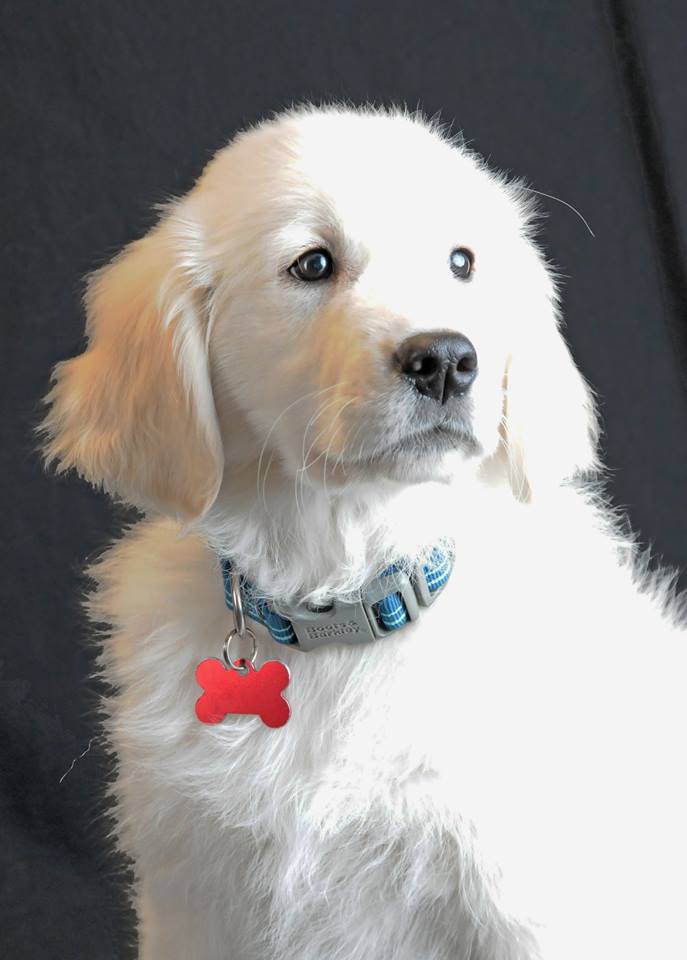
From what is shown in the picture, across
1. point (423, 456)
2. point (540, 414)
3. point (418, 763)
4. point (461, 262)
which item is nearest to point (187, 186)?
point (461, 262)

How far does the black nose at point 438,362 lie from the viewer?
177 cm

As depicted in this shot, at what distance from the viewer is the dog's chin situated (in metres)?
1.83

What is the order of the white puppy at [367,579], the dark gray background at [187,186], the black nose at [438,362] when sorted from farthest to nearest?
the dark gray background at [187,186] < the white puppy at [367,579] < the black nose at [438,362]

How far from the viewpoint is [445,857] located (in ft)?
6.43

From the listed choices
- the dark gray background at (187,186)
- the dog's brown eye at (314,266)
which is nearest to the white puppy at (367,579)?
the dog's brown eye at (314,266)

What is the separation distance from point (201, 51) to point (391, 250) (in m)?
1.08

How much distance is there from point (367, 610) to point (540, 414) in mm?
340

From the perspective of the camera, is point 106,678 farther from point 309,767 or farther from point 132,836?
point 309,767

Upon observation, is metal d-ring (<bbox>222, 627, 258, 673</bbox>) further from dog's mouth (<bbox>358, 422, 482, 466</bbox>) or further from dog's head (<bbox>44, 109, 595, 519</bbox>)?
dog's mouth (<bbox>358, 422, 482, 466</bbox>)

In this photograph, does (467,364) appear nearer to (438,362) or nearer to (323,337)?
(438,362)

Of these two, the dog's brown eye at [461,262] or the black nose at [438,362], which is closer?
the black nose at [438,362]

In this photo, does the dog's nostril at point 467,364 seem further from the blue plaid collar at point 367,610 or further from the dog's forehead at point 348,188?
the blue plaid collar at point 367,610

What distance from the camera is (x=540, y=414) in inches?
80.3

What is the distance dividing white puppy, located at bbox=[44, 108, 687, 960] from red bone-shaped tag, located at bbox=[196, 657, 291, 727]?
2 cm
